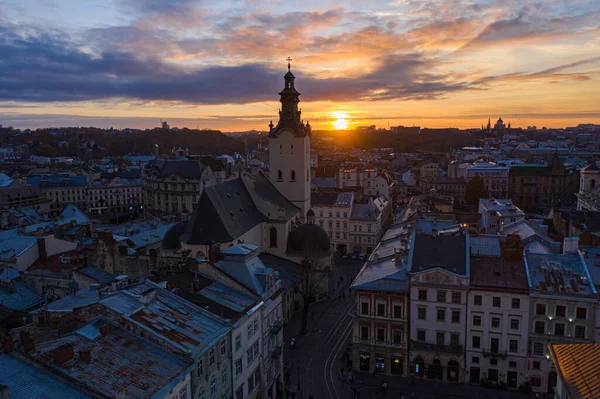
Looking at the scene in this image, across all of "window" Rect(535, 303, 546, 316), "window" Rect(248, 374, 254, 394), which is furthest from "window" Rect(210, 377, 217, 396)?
"window" Rect(535, 303, 546, 316)

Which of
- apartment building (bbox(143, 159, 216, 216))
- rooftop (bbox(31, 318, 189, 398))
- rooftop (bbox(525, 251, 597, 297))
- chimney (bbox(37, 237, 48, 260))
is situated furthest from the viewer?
apartment building (bbox(143, 159, 216, 216))

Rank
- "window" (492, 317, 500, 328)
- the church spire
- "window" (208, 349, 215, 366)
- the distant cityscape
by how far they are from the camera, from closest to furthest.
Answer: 1. the distant cityscape
2. "window" (208, 349, 215, 366)
3. "window" (492, 317, 500, 328)
4. the church spire

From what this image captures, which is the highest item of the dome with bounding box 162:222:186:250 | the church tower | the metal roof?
the church tower

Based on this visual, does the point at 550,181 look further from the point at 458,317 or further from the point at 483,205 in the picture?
the point at 458,317

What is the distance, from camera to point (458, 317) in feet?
125

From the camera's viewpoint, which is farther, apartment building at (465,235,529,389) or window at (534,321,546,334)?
apartment building at (465,235,529,389)

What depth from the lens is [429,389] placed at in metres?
37.6

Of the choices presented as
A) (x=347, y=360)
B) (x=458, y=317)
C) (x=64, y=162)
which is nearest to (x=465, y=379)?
(x=458, y=317)

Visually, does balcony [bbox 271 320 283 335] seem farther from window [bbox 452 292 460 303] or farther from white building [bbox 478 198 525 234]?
white building [bbox 478 198 525 234]

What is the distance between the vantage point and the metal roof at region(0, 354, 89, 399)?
19344 mm

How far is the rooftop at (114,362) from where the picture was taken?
827 inches

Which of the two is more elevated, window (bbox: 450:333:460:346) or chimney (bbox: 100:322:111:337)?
chimney (bbox: 100:322:111:337)

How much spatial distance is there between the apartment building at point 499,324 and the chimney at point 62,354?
28618 millimetres

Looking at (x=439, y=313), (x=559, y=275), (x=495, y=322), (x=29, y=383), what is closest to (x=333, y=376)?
(x=439, y=313)
